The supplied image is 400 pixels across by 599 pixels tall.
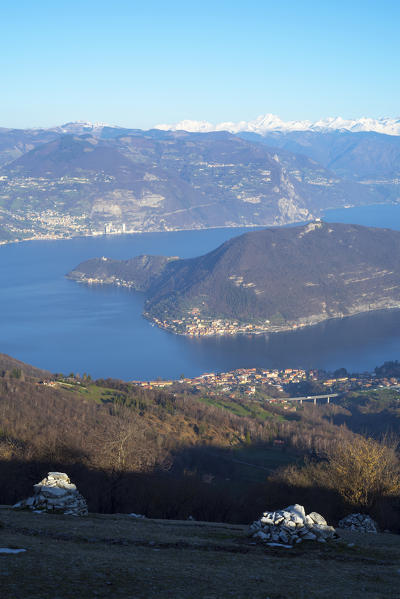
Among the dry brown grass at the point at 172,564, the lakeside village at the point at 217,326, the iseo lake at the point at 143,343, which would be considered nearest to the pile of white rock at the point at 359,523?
the dry brown grass at the point at 172,564

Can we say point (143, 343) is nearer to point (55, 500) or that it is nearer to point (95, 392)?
point (95, 392)

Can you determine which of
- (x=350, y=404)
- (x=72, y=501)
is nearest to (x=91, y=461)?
(x=72, y=501)

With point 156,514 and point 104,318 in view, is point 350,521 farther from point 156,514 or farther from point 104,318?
point 104,318

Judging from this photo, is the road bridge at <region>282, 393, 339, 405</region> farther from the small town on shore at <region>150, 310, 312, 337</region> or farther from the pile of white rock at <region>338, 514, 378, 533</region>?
the pile of white rock at <region>338, 514, 378, 533</region>

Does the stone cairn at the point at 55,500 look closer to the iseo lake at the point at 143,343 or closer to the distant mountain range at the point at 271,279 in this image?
the iseo lake at the point at 143,343

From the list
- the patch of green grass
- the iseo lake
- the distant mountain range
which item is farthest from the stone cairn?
the distant mountain range
